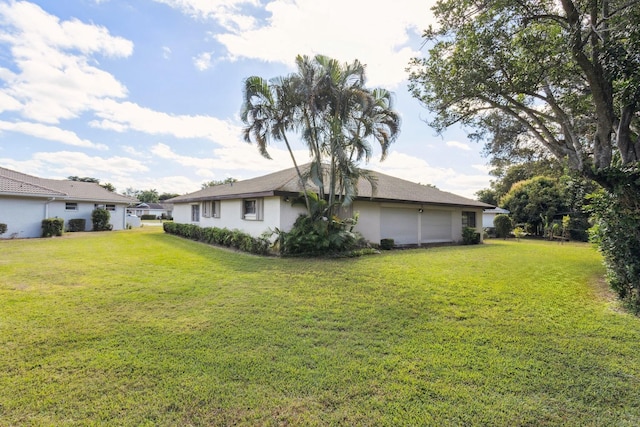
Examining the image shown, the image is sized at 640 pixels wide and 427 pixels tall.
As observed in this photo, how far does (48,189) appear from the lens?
59.9 feet

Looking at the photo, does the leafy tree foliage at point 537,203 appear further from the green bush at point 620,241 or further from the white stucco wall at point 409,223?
the green bush at point 620,241

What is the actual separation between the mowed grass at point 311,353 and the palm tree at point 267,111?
6472mm

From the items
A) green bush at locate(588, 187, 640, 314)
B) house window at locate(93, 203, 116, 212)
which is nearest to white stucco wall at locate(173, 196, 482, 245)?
green bush at locate(588, 187, 640, 314)

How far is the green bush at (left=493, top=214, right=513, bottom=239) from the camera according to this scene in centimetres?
2361

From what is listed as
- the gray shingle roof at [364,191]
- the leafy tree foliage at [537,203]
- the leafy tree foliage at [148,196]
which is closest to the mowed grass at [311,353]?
the gray shingle roof at [364,191]

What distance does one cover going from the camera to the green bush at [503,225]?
23609 mm

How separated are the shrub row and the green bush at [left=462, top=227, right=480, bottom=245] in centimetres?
1265

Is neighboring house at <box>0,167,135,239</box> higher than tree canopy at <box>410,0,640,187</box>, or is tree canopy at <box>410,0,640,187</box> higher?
tree canopy at <box>410,0,640,187</box>

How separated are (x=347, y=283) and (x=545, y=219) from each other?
25452 millimetres

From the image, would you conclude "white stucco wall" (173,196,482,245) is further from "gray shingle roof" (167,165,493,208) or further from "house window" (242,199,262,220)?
"gray shingle roof" (167,165,493,208)

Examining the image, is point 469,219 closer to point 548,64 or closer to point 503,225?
point 503,225

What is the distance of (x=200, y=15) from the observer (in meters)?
9.48

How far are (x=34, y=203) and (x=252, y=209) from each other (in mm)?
14362

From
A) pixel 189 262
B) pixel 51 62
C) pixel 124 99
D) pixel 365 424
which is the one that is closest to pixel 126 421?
pixel 365 424
